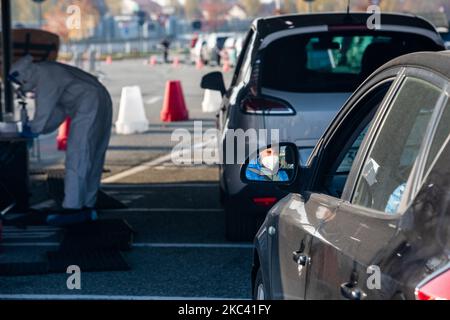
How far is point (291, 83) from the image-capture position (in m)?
8.65

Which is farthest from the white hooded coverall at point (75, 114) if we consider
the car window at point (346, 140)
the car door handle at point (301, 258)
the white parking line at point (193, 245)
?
the car door handle at point (301, 258)

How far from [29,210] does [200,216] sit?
64.3 inches

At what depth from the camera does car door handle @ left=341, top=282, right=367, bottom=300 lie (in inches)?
128

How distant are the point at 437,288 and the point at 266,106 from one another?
18.4ft

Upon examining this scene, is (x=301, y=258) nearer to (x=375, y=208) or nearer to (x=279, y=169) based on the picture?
(x=375, y=208)

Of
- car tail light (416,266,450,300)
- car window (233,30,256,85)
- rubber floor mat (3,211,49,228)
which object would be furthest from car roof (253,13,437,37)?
car tail light (416,266,450,300)

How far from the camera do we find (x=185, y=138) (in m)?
19.3

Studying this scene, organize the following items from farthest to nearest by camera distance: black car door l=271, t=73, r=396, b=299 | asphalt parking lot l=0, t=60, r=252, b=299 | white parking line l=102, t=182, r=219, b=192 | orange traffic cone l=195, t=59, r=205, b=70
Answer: orange traffic cone l=195, t=59, r=205, b=70
white parking line l=102, t=182, r=219, b=192
asphalt parking lot l=0, t=60, r=252, b=299
black car door l=271, t=73, r=396, b=299

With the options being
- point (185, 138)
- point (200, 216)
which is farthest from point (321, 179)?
point (185, 138)

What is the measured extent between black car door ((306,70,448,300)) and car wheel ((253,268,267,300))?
1.07 metres

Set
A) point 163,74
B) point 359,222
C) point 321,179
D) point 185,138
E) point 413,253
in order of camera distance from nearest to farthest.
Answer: point 413,253, point 359,222, point 321,179, point 185,138, point 163,74

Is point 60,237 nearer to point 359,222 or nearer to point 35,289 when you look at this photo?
point 35,289

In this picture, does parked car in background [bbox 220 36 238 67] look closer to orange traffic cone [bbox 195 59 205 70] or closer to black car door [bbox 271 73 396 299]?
orange traffic cone [bbox 195 59 205 70]

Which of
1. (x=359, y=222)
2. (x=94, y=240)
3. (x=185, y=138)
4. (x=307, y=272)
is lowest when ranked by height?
(x=185, y=138)
